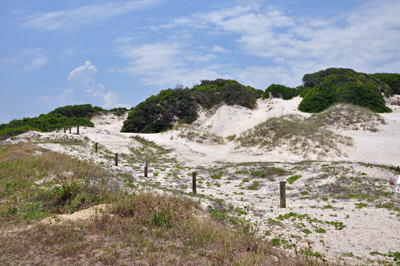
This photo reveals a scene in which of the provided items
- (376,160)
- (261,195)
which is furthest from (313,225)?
(376,160)

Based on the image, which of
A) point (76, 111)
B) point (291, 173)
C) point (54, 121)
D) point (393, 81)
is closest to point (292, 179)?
point (291, 173)

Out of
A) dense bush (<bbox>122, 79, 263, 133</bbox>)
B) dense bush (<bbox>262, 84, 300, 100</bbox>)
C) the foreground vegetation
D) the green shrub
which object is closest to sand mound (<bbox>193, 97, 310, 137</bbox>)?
dense bush (<bbox>122, 79, 263, 133</bbox>)

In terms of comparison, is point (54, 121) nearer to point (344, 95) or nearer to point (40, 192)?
point (40, 192)

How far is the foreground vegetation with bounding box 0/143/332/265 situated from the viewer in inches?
197

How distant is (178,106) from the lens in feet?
143

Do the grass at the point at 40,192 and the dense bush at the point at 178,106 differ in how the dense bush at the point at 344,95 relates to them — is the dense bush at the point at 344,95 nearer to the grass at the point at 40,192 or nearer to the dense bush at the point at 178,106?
the dense bush at the point at 178,106

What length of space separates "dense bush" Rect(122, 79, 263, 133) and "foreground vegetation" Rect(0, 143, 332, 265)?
32929mm

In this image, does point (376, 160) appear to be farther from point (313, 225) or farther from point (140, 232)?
point (140, 232)

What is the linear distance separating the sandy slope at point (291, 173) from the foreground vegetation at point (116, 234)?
1.96 meters

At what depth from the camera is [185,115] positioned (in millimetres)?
42875

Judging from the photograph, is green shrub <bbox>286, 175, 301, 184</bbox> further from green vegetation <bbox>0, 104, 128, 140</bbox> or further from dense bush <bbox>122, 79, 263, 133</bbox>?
green vegetation <bbox>0, 104, 128, 140</bbox>

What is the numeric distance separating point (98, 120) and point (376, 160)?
4581 cm

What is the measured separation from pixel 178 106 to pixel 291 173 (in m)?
30.4

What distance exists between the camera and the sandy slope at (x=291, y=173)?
7.37m
